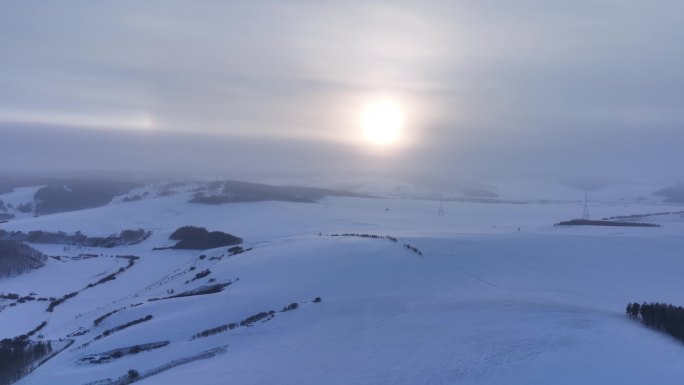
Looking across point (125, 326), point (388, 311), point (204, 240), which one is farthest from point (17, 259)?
point (388, 311)

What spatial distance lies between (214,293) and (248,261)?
997 cm

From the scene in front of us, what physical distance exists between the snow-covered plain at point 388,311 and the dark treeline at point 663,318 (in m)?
0.82

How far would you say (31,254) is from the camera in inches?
2628

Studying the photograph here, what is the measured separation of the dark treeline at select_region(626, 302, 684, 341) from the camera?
877 inches

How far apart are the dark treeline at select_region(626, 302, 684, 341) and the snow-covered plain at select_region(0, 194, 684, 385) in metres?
0.82

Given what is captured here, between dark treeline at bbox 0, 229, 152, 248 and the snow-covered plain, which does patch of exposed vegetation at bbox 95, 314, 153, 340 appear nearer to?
the snow-covered plain

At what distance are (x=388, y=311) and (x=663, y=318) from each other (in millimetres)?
11989

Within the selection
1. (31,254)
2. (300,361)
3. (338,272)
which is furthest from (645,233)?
(31,254)

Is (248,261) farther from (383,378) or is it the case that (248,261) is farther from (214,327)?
(383,378)

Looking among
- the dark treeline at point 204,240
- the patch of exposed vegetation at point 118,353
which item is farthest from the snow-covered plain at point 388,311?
the dark treeline at point 204,240

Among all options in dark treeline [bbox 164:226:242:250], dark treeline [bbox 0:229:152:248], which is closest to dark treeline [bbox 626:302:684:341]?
dark treeline [bbox 164:226:242:250]

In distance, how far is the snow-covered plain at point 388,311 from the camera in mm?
18766

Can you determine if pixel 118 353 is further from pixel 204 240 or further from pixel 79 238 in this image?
pixel 79 238

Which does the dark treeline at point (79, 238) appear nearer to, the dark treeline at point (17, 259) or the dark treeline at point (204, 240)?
the dark treeline at point (204, 240)
